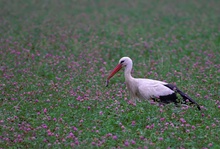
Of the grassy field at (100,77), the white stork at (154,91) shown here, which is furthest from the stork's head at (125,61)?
the grassy field at (100,77)

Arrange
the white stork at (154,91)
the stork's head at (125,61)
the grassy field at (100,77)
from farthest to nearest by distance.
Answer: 1. the stork's head at (125,61)
2. the white stork at (154,91)
3. the grassy field at (100,77)

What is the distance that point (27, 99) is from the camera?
731 centimetres

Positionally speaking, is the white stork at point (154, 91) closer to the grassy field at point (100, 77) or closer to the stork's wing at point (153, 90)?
the stork's wing at point (153, 90)

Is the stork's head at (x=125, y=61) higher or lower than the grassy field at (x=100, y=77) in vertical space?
higher

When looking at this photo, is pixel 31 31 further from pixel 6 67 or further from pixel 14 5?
pixel 14 5

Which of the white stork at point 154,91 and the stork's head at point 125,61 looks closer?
the white stork at point 154,91

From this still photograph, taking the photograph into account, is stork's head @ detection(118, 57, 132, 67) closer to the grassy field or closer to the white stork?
the white stork

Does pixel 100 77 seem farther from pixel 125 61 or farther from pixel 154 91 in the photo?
pixel 154 91

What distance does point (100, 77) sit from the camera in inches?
350

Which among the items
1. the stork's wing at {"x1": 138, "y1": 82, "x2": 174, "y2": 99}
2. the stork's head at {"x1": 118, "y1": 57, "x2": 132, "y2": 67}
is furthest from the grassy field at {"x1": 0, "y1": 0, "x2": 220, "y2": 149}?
the stork's head at {"x1": 118, "y1": 57, "x2": 132, "y2": 67}

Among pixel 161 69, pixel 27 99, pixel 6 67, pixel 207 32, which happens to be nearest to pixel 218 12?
pixel 207 32

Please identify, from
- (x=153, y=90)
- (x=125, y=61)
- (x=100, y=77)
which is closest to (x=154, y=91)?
(x=153, y=90)

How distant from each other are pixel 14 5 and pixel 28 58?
1110 centimetres

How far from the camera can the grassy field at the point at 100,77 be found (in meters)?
5.68
